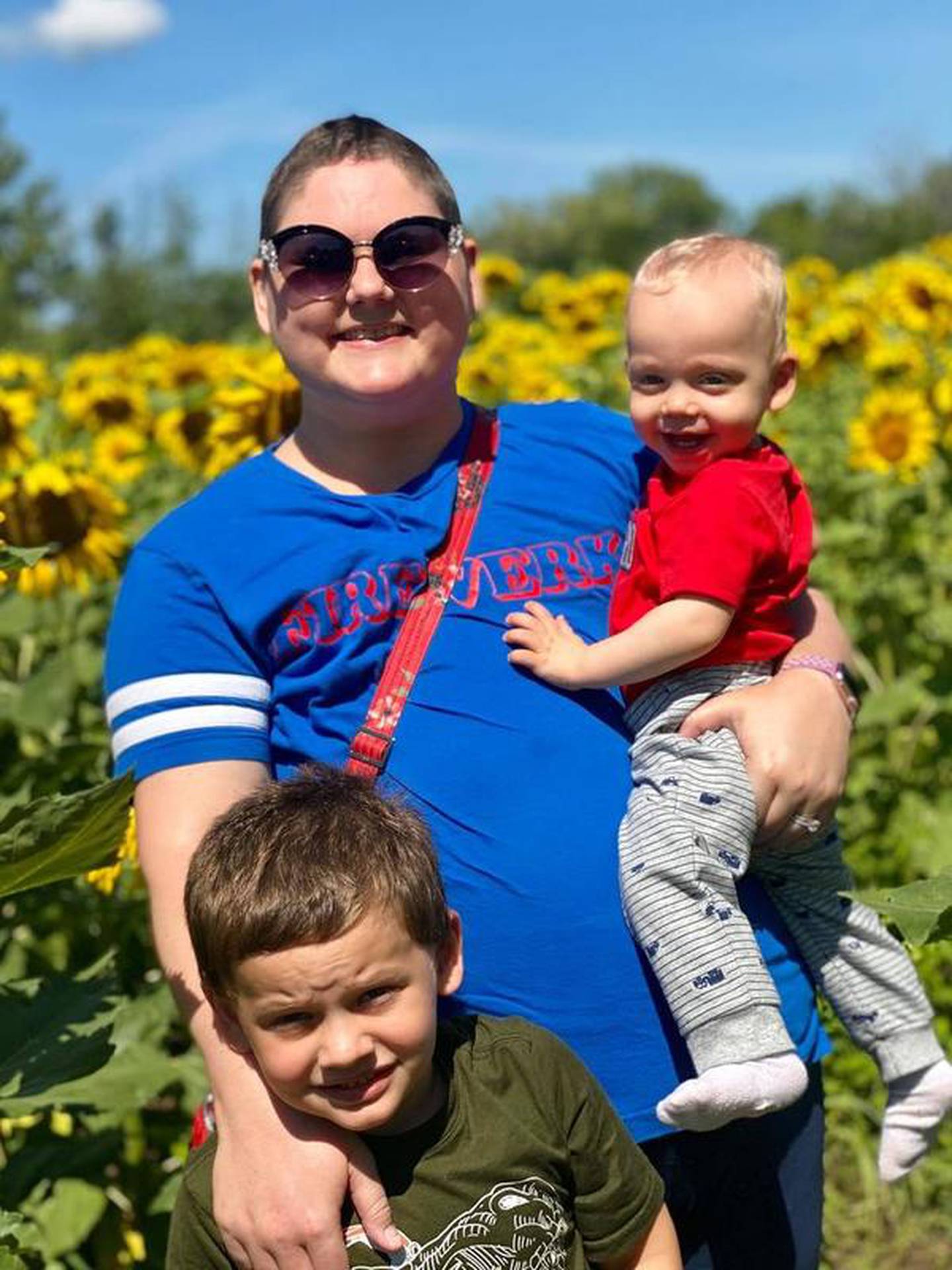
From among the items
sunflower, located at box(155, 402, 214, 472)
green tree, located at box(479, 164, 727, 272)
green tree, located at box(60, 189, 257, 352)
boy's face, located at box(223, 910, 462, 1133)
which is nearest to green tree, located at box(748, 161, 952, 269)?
green tree, located at box(479, 164, 727, 272)

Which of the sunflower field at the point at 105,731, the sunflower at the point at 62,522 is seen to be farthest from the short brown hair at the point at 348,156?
the sunflower at the point at 62,522

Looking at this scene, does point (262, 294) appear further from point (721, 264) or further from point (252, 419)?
point (252, 419)

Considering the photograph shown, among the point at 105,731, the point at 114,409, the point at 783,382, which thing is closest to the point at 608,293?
the point at 114,409

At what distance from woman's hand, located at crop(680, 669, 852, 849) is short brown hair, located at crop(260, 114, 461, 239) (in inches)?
25.7

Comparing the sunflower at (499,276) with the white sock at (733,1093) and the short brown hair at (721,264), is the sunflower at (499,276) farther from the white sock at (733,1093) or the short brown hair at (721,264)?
the white sock at (733,1093)

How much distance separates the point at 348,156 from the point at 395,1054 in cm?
104

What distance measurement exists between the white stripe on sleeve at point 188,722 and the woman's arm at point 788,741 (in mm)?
476

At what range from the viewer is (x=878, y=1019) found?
230 centimetres

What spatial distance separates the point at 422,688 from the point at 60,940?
1610mm

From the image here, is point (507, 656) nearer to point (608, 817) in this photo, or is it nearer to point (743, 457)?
point (608, 817)

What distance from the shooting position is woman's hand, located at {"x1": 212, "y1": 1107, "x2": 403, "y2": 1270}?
1779mm

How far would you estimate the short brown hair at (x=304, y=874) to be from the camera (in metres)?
1.74

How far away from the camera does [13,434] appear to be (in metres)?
4.79

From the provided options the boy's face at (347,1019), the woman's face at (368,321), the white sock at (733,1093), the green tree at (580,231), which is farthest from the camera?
the green tree at (580,231)
